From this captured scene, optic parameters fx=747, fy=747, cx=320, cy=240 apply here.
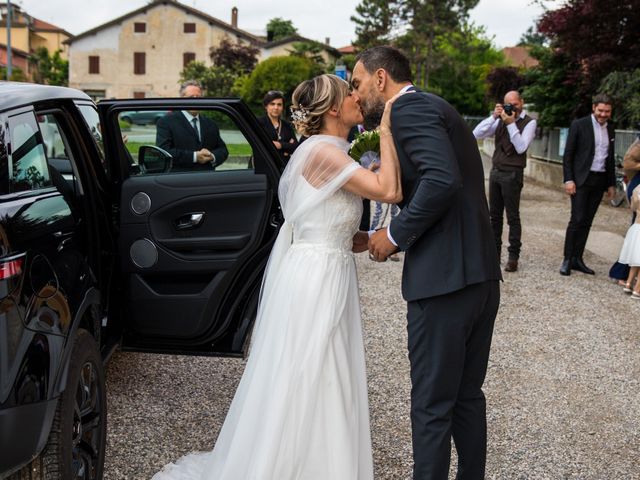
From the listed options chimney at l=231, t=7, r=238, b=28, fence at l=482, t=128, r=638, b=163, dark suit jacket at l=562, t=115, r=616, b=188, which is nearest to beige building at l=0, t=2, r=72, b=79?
chimney at l=231, t=7, r=238, b=28

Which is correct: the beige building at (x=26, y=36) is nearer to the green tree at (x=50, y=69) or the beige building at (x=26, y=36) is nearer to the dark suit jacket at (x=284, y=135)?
the green tree at (x=50, y=69)

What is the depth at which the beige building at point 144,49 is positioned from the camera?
66.5m

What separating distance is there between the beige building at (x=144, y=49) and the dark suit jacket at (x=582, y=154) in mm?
60167

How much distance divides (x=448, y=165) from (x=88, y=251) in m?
1.85

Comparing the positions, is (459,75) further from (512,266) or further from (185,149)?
(185,149)

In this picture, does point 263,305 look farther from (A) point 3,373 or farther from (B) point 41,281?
(A) point 3,373

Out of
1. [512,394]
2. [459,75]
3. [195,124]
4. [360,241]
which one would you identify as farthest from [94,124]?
[459,75]

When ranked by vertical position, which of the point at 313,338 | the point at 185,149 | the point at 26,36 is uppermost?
the point at 26,36

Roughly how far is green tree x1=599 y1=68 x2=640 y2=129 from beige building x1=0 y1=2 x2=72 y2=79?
74.8 meters

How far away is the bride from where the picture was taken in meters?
3.29

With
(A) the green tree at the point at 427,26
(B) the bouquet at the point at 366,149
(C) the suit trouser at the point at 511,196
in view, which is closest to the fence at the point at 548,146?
(C) the suit trouser at the point at 511,196

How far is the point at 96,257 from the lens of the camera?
379 centimetres

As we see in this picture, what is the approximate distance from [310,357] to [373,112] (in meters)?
1.11

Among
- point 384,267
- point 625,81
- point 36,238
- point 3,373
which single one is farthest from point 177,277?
point 625,81
